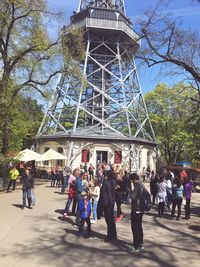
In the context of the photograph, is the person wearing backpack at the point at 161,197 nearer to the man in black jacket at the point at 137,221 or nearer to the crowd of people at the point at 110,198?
the crowd of people at the point at 110,198

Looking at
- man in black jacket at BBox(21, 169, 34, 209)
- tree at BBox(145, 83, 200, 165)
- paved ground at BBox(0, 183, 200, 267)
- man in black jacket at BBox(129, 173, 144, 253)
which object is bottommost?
paved ground at BBox(0, 183, 200, 267)

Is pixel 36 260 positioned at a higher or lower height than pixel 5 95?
lower

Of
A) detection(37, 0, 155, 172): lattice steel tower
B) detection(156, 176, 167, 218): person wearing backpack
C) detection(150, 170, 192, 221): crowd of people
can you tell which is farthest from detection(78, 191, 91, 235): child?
detection(37, 0, 155, 172): lattice steel tower

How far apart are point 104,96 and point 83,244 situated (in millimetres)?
38729

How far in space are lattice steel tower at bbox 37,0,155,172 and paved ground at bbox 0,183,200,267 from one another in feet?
96.0

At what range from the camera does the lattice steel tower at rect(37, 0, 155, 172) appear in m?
44.6

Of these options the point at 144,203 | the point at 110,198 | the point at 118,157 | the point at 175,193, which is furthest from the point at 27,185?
the point at 118,157

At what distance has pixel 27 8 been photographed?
2520cm

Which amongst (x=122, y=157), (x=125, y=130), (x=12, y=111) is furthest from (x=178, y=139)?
(x=12, y=111)

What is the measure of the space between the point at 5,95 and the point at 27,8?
5.43 meters

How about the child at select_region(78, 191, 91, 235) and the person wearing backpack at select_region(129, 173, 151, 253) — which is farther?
the child at select_region(78, 191, 91, 235)

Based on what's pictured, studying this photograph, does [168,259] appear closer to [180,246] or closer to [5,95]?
[180,246]

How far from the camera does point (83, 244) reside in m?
10.3

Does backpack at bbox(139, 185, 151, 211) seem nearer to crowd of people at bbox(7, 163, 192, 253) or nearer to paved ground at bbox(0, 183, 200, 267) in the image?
crowd of people at bbox(7, 163, 192, 253)
